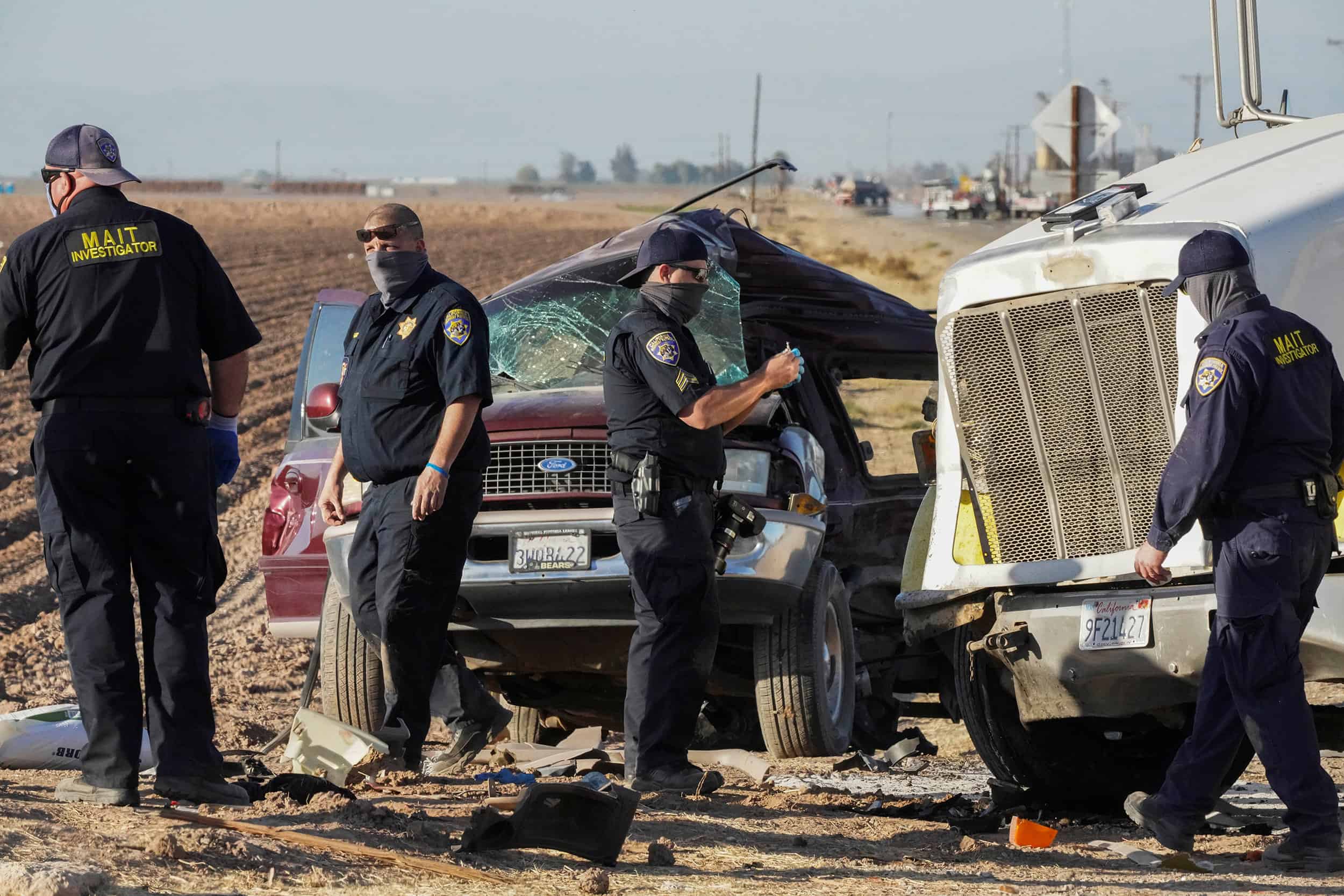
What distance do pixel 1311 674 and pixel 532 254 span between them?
47.3 m

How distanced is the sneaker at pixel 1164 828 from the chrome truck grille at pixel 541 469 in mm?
2231

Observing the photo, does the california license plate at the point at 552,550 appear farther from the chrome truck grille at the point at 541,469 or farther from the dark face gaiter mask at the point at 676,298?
the dark face gaiter mask at the point at 676,298

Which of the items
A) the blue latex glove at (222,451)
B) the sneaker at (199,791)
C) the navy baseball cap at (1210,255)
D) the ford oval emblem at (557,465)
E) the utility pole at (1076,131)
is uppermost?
the utility pole at (1076,131)

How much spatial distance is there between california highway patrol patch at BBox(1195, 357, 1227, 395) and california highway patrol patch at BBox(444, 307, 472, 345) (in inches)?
94.2

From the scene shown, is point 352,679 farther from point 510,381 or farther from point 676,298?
point 676,298

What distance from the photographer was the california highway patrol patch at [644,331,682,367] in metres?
6.19

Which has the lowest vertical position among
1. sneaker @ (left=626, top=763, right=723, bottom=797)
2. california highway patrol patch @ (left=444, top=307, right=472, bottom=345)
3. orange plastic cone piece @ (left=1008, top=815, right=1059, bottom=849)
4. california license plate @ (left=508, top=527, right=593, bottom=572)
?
orange plastic cone piece @ (left=1008, top=815, right=1059, bottom=849)

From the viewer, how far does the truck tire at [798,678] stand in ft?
23.1

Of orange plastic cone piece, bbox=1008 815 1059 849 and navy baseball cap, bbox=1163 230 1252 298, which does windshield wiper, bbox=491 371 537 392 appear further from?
navy baseball cap, bbox=1163 230 1252 298

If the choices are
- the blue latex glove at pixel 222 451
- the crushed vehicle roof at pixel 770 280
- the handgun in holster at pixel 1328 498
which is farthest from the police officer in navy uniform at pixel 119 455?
the handgun in holster at pixel 1328 498

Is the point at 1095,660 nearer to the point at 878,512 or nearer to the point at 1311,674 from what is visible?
the point at 1311,674

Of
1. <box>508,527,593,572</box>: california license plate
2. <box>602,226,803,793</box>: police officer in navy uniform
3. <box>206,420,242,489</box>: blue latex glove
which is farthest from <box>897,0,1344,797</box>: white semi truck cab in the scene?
<box>206,420,242,489</box>: blue latex glove

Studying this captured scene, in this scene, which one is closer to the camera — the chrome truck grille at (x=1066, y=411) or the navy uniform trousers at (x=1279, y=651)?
the navy uniform trousers at (x=1279, y=651)

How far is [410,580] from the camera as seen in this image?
20.5ft
